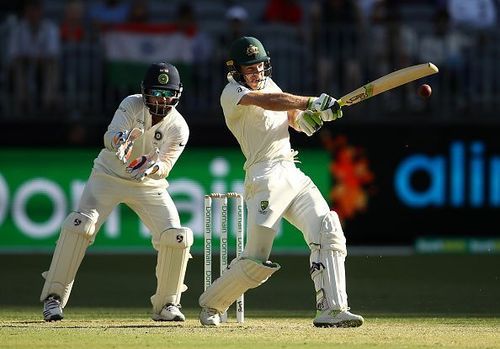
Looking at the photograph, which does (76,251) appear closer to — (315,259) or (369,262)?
(315,259)

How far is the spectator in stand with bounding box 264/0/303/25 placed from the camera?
15.0m

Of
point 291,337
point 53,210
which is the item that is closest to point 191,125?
point 53,210

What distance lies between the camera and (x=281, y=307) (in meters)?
9.34

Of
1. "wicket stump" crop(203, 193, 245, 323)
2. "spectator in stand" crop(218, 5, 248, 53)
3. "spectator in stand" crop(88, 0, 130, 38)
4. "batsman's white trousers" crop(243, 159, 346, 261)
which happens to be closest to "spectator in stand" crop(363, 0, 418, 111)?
"spectator in stand" crop(218, 5, 248, 53)

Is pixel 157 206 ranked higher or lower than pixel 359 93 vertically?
lower

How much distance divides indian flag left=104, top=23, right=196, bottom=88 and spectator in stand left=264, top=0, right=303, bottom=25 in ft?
4.22

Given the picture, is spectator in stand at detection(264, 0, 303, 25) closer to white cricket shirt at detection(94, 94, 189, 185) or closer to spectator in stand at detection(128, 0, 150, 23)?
spectator in stand at detection(128, 0, 150, 23)

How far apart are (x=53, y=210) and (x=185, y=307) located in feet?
15.1

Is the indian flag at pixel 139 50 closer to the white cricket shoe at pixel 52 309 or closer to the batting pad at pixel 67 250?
the batting pad at pixel 67 250

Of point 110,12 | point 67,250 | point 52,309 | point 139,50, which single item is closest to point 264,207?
point 67,250

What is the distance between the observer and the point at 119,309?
9.16 metres

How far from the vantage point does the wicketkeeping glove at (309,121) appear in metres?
7.77

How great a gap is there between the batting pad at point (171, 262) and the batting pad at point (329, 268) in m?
0.98

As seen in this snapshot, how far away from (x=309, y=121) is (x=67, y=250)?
1.75 metres
